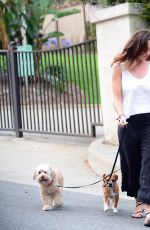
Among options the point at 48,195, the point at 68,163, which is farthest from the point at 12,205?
the point at 68,163

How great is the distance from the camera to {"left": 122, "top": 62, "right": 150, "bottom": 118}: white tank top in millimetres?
6469

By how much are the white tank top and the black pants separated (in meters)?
0.07

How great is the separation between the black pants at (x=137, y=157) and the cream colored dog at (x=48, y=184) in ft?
2.95

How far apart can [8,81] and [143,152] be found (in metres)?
7.37

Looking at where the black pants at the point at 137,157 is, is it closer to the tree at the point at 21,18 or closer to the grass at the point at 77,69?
the grass at the point at 77,69

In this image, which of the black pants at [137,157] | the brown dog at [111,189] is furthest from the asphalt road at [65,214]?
the black pants at [137,157]

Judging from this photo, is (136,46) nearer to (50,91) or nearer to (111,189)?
(111,189)

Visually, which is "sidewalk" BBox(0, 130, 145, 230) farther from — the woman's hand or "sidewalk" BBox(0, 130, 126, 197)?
the woman's hand

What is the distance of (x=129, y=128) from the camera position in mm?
6551

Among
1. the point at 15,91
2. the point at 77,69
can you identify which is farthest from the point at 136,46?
the point at 15,91

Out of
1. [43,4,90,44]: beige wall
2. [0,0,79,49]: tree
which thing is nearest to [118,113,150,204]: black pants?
[0,0,79,49]: tree

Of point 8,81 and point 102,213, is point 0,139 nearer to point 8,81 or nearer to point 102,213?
point 8,81

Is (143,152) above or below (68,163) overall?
above

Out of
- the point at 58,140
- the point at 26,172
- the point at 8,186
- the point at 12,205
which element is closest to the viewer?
the point at 12,205
